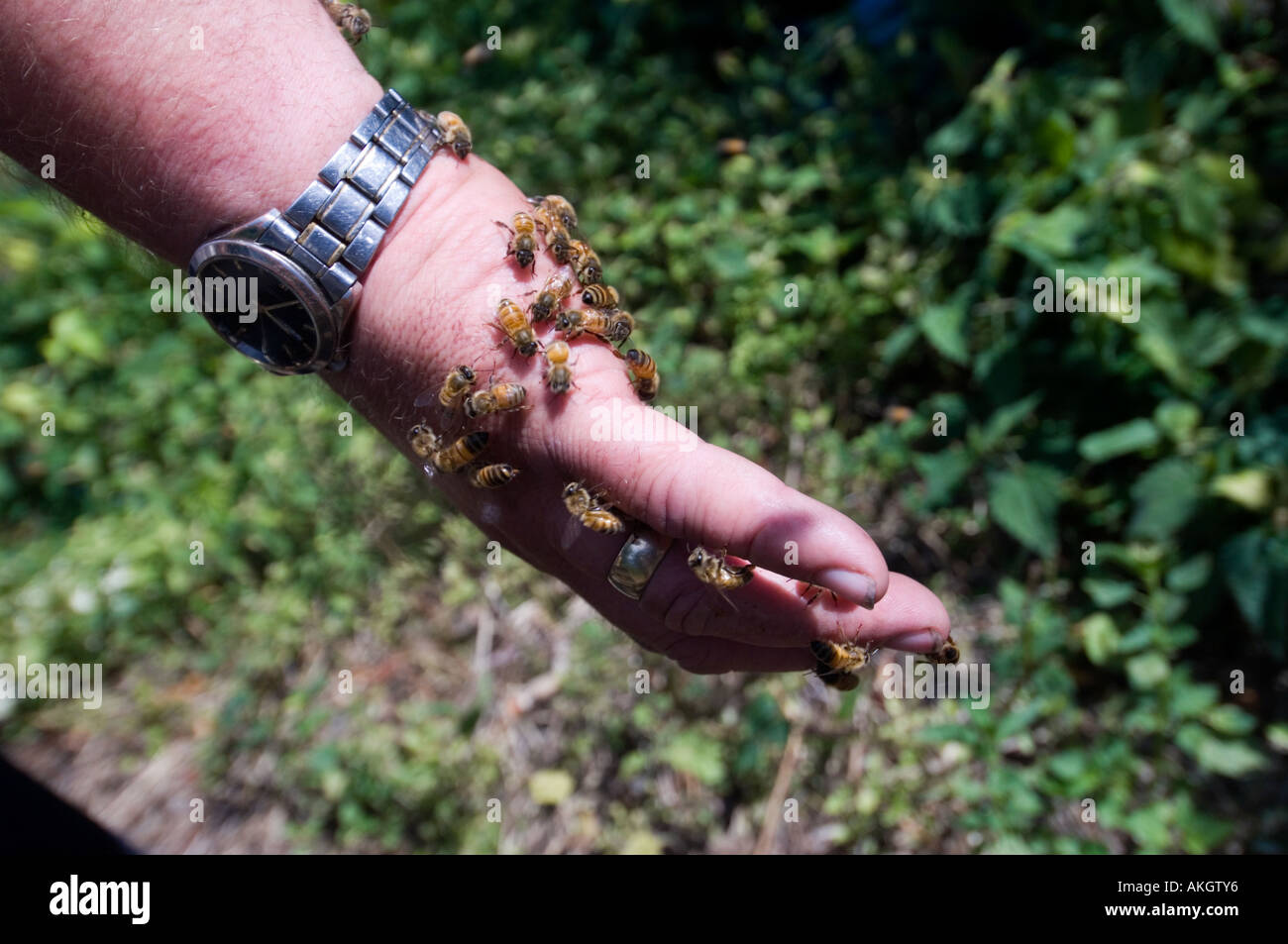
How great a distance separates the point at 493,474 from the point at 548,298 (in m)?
0.51

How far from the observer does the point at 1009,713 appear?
156 inches

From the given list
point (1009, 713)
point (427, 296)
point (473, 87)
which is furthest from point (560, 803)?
point (473, 87)

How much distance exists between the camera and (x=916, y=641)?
2236 mm

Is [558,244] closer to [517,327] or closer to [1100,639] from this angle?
[517,327]

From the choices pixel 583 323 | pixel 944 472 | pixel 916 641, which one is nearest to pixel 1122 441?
pixel 944 472

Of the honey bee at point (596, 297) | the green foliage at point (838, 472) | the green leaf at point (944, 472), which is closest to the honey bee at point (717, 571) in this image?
the honey bee at point (596, 297)

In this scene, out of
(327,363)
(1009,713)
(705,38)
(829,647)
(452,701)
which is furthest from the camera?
(705,38)

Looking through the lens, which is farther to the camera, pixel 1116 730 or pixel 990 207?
pixel 990 207

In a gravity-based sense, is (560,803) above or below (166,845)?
above

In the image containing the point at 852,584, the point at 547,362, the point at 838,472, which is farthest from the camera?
the point at 838,472

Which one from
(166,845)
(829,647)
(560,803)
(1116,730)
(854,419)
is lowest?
(166,845)

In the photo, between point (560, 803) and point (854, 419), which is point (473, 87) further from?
point (560, 803)

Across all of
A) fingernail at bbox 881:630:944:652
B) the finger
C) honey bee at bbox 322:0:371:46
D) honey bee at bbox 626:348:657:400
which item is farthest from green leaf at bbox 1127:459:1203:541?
honey bee at bbox 322:0:371:46
